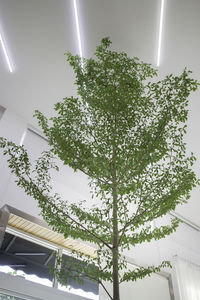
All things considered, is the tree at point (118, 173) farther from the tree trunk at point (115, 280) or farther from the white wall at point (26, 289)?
the white wall at point (26, 289)

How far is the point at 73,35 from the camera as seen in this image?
409 centimetres

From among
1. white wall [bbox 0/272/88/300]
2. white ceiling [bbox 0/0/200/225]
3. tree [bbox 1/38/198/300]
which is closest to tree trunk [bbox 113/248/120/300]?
tree [bbox 1/38/198/300]

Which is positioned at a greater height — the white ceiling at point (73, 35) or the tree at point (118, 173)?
the white ceiling at point (73, 35)

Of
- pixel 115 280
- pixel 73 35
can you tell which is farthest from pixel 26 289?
pixel 73 35

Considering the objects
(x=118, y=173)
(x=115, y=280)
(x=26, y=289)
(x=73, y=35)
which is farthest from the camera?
(x=73, y=35)

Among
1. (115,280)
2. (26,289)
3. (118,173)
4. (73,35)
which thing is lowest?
(115,280)

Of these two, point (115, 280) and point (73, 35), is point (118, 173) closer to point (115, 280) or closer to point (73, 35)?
point (115, 280)

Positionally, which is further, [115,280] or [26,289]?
[26,289]

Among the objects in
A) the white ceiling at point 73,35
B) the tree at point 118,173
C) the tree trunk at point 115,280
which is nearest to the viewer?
the tree trunk at point 115,280

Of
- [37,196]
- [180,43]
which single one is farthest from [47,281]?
[180,43]

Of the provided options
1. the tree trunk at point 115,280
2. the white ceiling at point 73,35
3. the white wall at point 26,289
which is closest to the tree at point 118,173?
the tree trunk at point 115,280

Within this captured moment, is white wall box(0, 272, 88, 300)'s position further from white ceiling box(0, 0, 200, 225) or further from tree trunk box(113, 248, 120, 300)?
white ceiling box(0, 0, 200, 225)

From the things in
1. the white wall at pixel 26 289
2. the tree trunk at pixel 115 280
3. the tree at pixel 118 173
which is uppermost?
the tree at pixel 118 173

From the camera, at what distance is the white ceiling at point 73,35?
3.76 m
